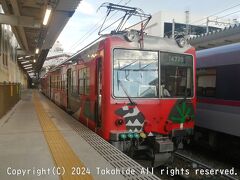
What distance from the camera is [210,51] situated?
8.91 metres

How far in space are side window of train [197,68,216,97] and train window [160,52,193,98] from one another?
1792 mm

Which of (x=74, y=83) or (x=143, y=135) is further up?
(x=74, y=83)

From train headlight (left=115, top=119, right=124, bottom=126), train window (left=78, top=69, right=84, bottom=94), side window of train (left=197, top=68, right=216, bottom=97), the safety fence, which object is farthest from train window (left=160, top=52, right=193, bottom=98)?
the safety fence

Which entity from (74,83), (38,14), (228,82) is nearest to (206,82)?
(228,82)

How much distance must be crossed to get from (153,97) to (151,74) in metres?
0.48

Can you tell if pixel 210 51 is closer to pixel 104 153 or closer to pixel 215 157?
pixel 215 157

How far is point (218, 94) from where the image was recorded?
8.29m

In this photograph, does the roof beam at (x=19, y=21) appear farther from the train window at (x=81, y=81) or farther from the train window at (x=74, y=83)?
the train window at (x=81, y=81)

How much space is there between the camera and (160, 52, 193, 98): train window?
22.0 ft

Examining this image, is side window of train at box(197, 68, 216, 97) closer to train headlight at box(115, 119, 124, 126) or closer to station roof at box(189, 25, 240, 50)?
train headlight at box(115, 119, 124, 126)

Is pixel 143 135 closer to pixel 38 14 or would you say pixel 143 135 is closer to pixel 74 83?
pixel 74 83

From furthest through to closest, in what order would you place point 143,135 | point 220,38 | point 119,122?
point 220,38, point 143,135, point 119,122

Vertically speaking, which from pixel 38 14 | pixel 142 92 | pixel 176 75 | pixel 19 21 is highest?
pixel 38 14

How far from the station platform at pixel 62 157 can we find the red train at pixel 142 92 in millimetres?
591
